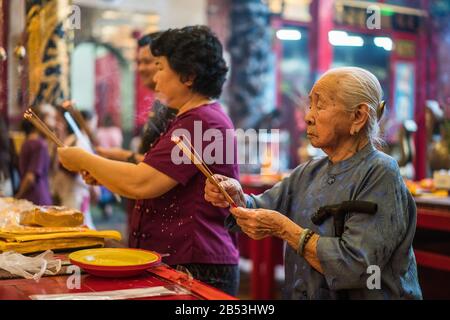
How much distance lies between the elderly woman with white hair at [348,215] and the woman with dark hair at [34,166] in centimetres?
210

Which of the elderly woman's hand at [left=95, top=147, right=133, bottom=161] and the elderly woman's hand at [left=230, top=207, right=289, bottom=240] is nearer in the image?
the elderly woman's hand at [left=230, top=207, right=289, bottom=240]

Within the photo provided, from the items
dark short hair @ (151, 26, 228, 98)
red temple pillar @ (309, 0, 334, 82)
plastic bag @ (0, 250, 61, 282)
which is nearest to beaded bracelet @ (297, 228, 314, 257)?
plastic bag @ (0, 250, 61, 282)

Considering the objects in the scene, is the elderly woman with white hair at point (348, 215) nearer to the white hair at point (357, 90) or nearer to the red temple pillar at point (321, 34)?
the white hair at point (357, 90)

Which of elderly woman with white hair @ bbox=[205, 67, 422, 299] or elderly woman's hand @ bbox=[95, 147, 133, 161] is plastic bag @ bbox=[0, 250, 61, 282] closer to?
elderly woman with white hair @ bbox=[205, 67, 422, 299]

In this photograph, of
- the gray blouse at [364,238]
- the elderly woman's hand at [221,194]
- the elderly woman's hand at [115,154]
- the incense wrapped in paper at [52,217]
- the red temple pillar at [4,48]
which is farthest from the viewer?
the elderly woman's hand at [115,154]

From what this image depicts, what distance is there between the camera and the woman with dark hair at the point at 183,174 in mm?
1819

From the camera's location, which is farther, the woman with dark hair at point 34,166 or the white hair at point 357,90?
the woman with dark hair at point 34,166

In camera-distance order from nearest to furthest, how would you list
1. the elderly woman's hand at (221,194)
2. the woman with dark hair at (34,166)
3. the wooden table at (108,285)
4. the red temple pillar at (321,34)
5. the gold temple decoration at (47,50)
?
the wooden table at (108,285) → the elderly woman's hand at (221,194) → the gold temple decoration at (47,50) → the woman with dark hair at (34,166) → the red temple pillar at (321,34)

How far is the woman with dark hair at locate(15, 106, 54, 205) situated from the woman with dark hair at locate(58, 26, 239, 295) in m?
1.59

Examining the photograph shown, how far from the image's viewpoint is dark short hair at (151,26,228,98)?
6.40 feet

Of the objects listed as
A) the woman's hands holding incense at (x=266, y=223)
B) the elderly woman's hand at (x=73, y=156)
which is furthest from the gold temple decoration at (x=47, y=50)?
the woman's hands holding incense at (x=266, y=223)

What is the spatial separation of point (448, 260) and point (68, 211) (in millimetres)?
2017

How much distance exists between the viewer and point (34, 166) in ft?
11.8
